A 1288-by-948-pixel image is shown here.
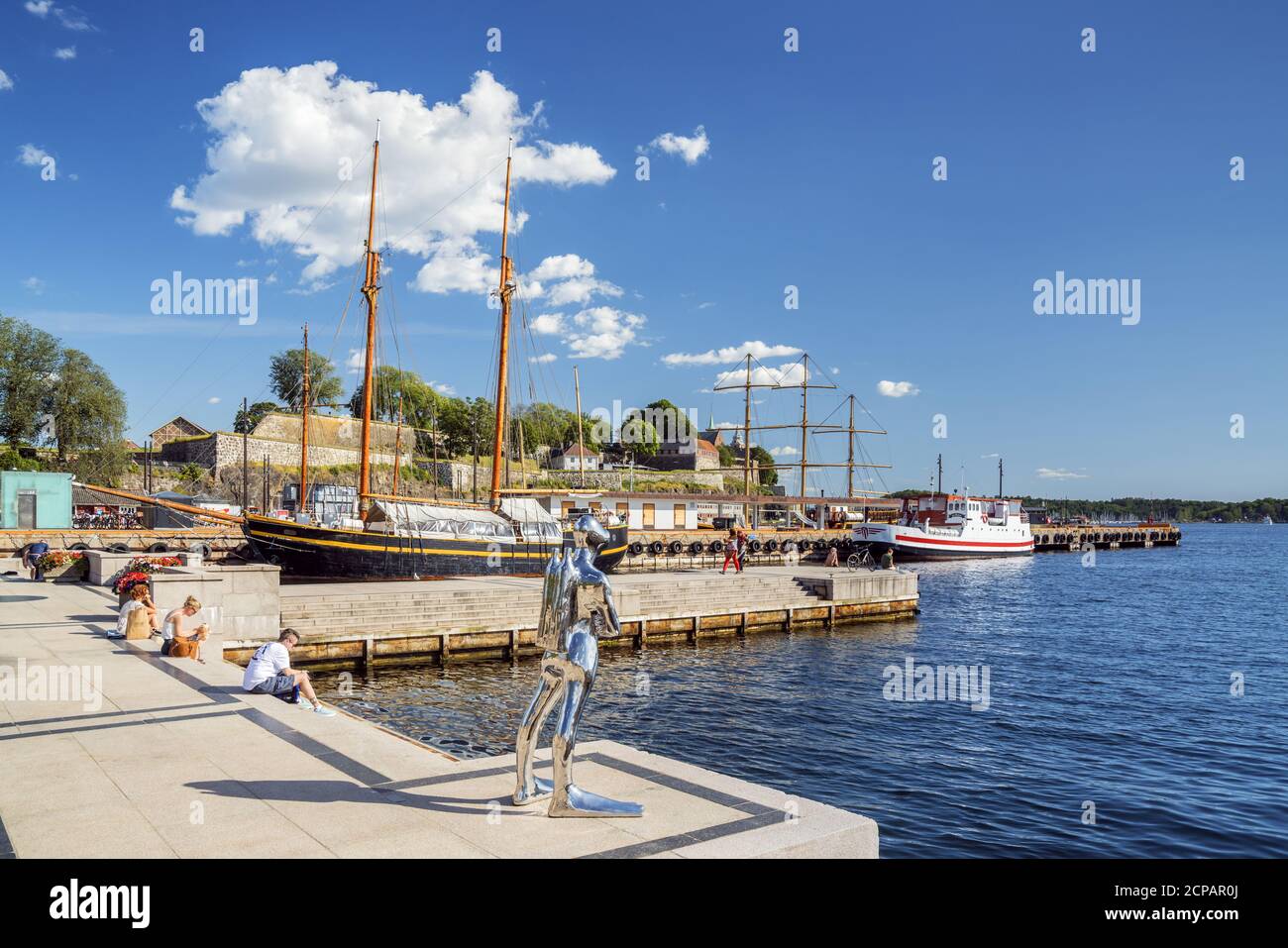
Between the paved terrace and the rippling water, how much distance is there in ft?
15.9

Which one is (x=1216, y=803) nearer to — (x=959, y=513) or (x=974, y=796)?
(x=974, y=796)

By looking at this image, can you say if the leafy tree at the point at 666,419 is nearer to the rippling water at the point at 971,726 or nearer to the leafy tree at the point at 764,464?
the leafy tree at the point at 764,464

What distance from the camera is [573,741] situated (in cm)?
742

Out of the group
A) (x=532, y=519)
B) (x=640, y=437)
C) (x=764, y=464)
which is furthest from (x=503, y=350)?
(x=764, y=464)

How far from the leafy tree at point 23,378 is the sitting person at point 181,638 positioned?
206 feet

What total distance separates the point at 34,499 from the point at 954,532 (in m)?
69.2

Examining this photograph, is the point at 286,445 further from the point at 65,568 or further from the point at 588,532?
the point at 588,532

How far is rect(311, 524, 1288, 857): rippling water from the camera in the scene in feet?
42.2

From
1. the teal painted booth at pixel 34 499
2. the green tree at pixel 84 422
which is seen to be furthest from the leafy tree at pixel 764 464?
the teal painted booth at pixel 34 499

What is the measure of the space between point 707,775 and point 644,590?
66.8 ft

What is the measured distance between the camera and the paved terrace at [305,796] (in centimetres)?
656

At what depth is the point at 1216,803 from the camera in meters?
14.0
